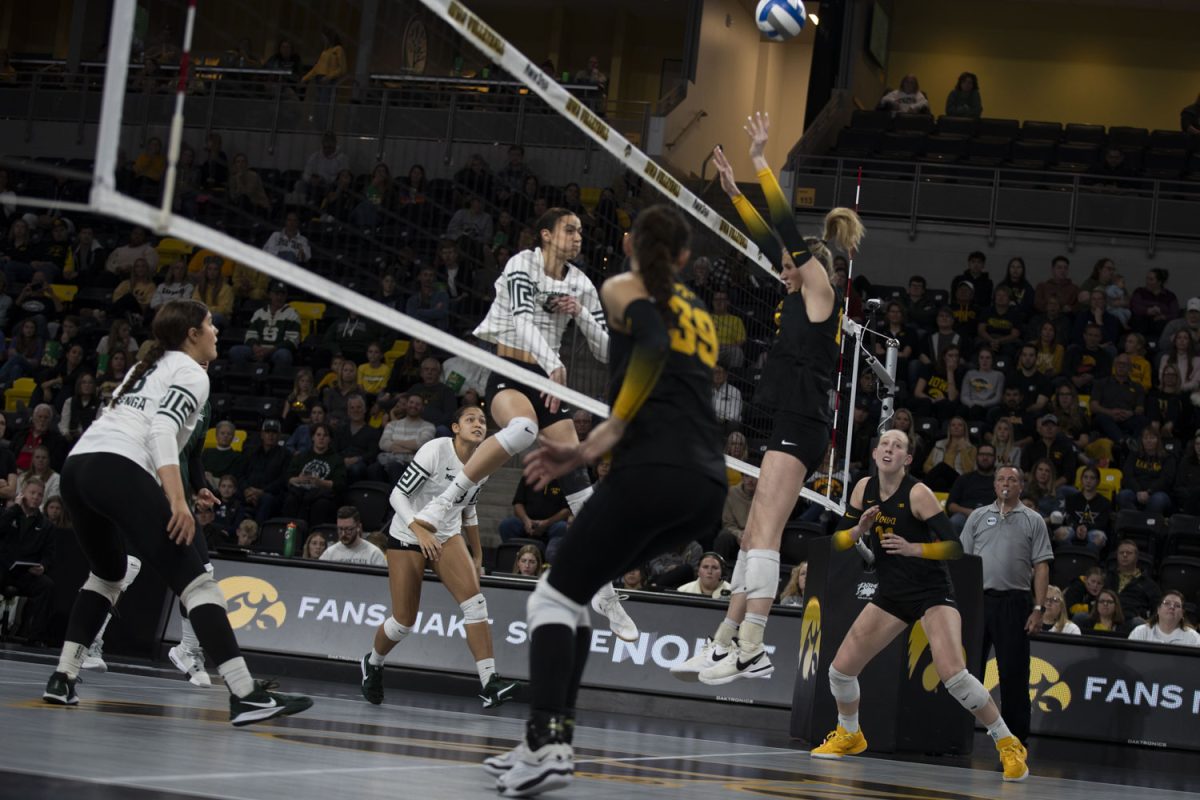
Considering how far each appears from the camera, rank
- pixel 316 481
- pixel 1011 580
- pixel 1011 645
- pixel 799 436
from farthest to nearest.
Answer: pixel 316 481 < pixel 1011 580 < pixel 1011 645 < pixel 799 436

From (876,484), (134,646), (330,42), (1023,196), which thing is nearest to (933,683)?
(876,484)

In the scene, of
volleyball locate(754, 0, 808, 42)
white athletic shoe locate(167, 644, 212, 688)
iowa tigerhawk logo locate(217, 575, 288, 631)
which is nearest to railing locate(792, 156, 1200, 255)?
iowa tigerhawk logo locate(217, 575, 288, 631)

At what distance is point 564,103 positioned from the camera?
6902mm

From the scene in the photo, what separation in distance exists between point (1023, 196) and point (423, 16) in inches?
616

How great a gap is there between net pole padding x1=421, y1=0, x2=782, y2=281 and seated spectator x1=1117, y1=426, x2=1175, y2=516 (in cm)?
794

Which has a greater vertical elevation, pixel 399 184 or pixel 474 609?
pixel 399 184

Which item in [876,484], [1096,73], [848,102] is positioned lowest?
[876,484]

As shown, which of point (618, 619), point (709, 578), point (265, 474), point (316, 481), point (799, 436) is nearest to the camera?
point (799, 436)

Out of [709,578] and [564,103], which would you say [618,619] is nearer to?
[564,103]

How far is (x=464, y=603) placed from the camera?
954cm

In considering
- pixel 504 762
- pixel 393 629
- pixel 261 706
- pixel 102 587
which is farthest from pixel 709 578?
pixel 504 762

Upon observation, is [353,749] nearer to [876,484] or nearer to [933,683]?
[876,484]

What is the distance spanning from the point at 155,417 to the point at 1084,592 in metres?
9.71

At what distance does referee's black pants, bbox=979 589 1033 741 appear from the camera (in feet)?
35.8
